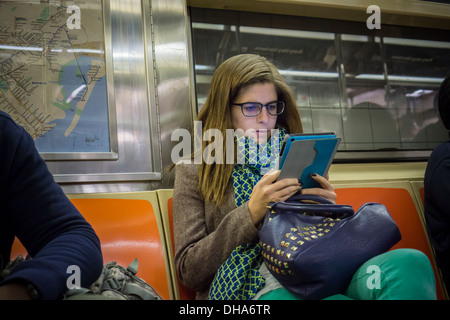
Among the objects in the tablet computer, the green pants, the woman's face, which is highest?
the woman's face

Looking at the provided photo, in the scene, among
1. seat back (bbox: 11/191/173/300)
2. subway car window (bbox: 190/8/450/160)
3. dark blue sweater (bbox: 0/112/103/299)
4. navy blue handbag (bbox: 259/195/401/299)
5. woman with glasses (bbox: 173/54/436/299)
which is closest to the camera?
dark blue sweater (bbox: 0/112/103/299)

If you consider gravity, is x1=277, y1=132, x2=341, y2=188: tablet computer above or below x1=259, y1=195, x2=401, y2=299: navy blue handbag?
above

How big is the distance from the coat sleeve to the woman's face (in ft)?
0.97

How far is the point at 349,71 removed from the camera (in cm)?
302

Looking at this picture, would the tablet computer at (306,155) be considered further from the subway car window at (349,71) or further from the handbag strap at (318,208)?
the subway car window at (349,71)

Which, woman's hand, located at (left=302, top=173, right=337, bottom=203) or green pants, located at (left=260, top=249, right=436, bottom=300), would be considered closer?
green pants, located at (left=260, top=249, right=436, bottom=300)

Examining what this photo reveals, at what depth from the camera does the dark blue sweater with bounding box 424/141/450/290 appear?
179 cm

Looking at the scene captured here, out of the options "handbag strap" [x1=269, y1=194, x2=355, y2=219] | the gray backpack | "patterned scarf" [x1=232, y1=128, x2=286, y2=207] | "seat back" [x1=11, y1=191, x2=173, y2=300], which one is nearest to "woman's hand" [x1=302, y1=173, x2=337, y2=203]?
"handbag strap" [x1=269, y1=194, x2=355, y2=219]

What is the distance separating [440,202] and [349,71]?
60.2 inches

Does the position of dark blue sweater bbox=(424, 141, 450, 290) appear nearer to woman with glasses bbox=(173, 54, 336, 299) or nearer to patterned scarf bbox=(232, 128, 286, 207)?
woman with glasses bbox=(173, 54, 336, 299)

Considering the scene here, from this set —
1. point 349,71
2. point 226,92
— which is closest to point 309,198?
point 226,92

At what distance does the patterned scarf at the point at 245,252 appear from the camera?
131cm

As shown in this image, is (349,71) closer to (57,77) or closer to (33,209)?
(57,77)

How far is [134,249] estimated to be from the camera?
1.75 metres
